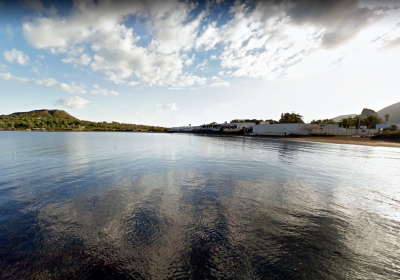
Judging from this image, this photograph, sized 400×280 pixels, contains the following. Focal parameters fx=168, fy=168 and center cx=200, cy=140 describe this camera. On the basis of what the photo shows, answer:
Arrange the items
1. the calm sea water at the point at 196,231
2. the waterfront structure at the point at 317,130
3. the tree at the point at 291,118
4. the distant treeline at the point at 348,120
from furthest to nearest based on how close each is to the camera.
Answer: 1. the tree at the point at 291,118
2. the distant treeline at the point at 348,120
3. the waterfront structure at the point at 317,130
4. the calm sea water at the point at 196,231

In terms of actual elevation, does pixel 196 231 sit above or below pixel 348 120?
below

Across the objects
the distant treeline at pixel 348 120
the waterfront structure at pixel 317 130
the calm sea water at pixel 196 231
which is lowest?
the calm sea water at pixel 196 231

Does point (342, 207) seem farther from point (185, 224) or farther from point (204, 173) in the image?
point (204, 173)

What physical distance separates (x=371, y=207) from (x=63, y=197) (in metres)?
16.6

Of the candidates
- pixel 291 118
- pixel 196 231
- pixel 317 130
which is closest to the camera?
Answer: pixel 196 231

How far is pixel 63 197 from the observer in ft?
30.9

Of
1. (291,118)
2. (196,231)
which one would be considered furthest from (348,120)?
(196,231)

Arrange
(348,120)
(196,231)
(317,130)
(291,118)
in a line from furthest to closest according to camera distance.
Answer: (291,118), (348,120), (317,130), (196,231)

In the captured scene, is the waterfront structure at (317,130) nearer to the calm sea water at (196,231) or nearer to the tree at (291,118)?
the tree at (291,118)

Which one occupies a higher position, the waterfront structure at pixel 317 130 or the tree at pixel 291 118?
the tree at pixel 291 118

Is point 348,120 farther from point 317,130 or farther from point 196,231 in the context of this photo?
point 196,231

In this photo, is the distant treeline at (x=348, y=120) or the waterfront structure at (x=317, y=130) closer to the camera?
the waterfront structure at (x=317, y=130)

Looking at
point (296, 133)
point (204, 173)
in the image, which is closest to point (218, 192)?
point (204, 173)

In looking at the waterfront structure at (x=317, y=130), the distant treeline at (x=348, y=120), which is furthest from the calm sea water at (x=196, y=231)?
the distant treeline at (x=348, y=120)
